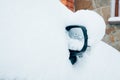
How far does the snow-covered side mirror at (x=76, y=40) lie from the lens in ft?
3.80

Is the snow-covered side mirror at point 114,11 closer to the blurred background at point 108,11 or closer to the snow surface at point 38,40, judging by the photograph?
the blurred background at point 108,11

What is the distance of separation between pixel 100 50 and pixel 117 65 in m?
0.19

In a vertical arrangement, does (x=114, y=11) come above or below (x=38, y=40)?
below

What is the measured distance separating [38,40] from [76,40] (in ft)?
0.78

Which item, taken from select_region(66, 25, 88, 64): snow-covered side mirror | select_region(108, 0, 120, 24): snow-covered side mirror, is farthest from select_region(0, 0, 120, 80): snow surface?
select_region(108, 0, 120, 24): snow-covered side mirror

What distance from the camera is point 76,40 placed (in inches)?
46.6

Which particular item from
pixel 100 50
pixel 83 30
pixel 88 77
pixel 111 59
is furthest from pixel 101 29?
pixel 111 59

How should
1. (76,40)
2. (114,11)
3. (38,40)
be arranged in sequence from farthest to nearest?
1. (114,11)
2. (76,40)
3. (38,40)

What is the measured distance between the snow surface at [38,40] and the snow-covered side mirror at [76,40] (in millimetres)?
32

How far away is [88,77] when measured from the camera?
1.29 m

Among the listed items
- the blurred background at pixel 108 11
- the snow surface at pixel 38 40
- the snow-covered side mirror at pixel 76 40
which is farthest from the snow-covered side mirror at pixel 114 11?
the snow-covered side mirror at pixel 76 40

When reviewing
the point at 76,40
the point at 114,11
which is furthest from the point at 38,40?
the point at 114,11

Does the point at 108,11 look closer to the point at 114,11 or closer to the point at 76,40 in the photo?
the point at 114,11

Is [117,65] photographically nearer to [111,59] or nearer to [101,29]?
[111,59]
